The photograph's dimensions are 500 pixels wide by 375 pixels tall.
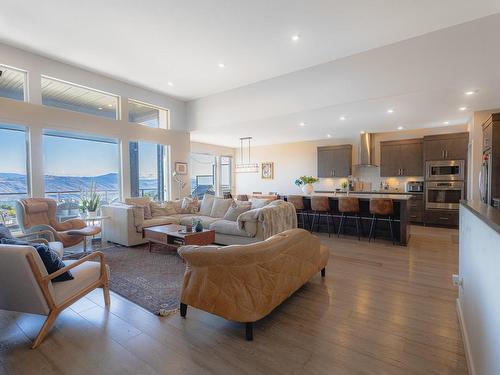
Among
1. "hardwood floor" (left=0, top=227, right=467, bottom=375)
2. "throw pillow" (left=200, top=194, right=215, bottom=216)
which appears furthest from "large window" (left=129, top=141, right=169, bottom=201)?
"hardwood floor" (left=0, top=227, right=467, bottom=375)

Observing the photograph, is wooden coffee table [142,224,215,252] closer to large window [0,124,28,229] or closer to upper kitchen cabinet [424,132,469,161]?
large window [0,124,28,229]

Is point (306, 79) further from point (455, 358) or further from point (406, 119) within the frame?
point (455, 358)

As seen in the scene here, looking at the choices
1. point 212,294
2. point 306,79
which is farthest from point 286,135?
point 212,294

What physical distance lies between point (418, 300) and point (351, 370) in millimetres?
1490

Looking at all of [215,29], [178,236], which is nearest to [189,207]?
[178,236]

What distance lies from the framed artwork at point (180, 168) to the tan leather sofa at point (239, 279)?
5.58 meters

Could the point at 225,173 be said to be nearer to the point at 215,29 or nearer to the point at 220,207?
the point at 220,207

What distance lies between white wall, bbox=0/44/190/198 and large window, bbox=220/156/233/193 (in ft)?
11.9

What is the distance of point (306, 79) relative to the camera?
17.5ft

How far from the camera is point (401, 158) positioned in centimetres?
746

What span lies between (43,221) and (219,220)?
3.03 m

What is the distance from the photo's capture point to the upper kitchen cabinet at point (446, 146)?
6.48 meters

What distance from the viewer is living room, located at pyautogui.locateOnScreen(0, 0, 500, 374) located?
195cm

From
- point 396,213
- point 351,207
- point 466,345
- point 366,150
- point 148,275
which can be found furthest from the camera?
point 366,150
